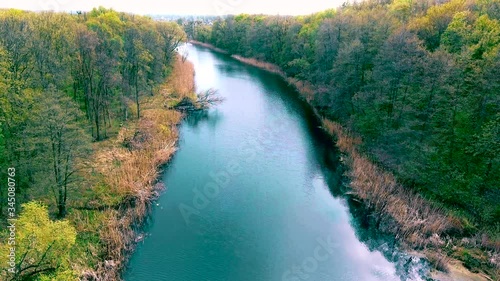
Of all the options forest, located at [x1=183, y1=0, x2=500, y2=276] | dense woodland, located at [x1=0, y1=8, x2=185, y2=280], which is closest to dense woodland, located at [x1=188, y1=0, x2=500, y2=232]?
forest, located at [x1=183, y1=0, x2=500, y2=276]

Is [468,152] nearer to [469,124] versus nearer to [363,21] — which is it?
[469,124]

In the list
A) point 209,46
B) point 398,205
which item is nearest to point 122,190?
point 398,205

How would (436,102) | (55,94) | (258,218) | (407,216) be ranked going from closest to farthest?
1. (55,94)
2. (407,216)
3. (258,218)
4. (436,102)

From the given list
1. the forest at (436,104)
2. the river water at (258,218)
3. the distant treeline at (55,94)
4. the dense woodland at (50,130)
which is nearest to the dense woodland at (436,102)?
the forest at (436,104)

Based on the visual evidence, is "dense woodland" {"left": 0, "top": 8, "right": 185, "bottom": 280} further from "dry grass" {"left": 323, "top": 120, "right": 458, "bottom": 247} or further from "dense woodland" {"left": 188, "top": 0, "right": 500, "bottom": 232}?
"dense woodland" {"left": 188, "top": 0, "right": 500, "bottom": 232}

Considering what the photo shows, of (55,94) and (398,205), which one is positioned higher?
(55,94)

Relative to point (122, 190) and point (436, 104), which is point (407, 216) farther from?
point (122, 190)

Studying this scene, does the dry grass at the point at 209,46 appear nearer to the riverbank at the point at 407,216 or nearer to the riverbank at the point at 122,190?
the riverbank at the point at 122,190
